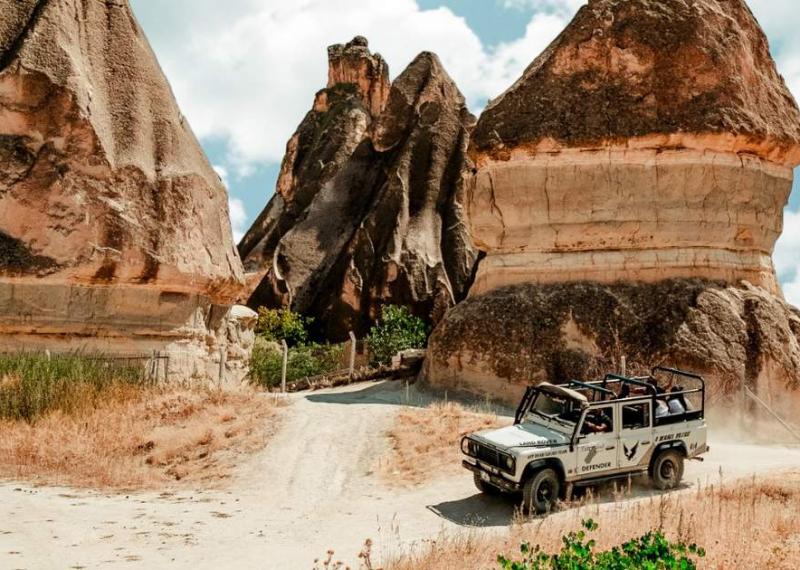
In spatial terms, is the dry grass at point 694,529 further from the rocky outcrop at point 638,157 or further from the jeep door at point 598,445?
the rocky outcrop at point 638,157

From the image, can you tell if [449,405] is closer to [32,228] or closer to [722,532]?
[722,532]

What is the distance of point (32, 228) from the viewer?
487 inches

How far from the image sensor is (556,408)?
8250 millimetres

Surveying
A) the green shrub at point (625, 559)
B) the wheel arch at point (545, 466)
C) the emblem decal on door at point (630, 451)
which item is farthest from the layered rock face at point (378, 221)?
the green shrub at point (625, 559)

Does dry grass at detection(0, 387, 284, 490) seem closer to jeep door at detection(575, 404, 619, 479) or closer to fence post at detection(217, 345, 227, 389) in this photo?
fence post at detection(217, 345, 227, 389)

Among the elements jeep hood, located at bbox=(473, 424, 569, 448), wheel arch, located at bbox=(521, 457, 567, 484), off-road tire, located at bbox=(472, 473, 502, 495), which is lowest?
off-road tire, located at bbox=(472, 473, 502, 495)

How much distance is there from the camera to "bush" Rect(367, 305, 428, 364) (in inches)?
812

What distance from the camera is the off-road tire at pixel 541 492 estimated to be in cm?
716

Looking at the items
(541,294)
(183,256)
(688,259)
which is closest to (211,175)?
(183,256)

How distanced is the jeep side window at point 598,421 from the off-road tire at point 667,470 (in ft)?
2.01

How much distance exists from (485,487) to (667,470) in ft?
6.05

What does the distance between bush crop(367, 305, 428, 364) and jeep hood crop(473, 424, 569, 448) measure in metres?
11.8

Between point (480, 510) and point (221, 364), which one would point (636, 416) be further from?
point (221, 364)

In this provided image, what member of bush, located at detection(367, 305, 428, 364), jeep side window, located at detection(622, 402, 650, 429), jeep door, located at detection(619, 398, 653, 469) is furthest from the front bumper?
bush, located at detection(367, 305, 428, 364)
